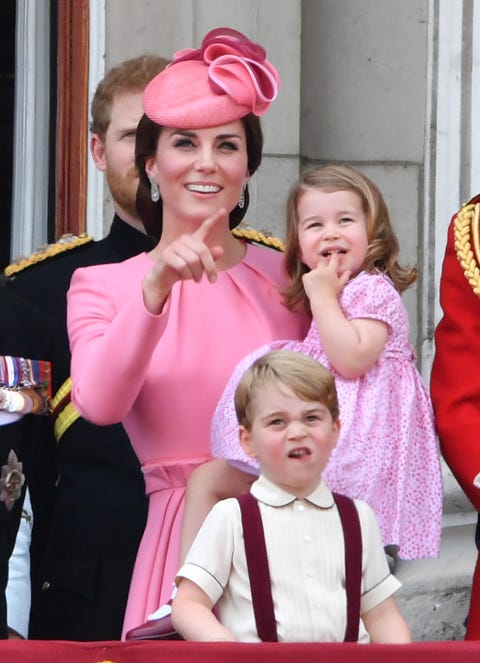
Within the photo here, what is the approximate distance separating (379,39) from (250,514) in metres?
2.95

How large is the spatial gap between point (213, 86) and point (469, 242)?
0.55 m

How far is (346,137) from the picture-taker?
5641 millimetres

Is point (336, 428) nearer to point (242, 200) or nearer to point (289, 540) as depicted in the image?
point (289, 540)

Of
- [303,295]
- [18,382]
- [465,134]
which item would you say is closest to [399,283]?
[303,295]

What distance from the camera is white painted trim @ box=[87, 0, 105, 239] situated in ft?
16.8

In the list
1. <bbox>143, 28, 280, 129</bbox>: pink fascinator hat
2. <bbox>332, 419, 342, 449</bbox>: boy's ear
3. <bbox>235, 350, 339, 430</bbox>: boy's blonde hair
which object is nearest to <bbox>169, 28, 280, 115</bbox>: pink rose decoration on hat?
<bbox>143, 28, 280, 129</bbox>: pink fascinator hat

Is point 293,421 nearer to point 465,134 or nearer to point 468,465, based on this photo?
point 468,465

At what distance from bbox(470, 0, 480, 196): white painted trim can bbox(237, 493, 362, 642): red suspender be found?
269 cm

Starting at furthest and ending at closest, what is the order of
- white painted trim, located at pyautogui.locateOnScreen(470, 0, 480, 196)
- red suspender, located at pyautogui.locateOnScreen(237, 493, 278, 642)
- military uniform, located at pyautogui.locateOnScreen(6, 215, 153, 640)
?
white painted trim, located at pyautogui.locateOnScreen(470, 0, 480, 196), military uniform, located at pyautogui.locateOnScreen(6, 215, 153, 640), red suspender, located at pyautogui.locateOnScreen(237, 493, 278, 642)

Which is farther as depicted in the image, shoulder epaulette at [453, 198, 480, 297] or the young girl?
shoulder epaulette at [453, 198, 480, 297]

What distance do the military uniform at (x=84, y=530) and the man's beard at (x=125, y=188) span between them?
12.8 inches

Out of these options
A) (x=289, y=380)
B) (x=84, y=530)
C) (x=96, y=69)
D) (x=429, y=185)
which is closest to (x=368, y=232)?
(x=289, y=380)

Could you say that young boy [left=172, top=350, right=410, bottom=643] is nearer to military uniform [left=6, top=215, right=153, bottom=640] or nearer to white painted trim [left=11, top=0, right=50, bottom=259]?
military uniform [left=6, top=215, right=153, bottom=640]

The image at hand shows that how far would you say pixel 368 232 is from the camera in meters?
3.34
